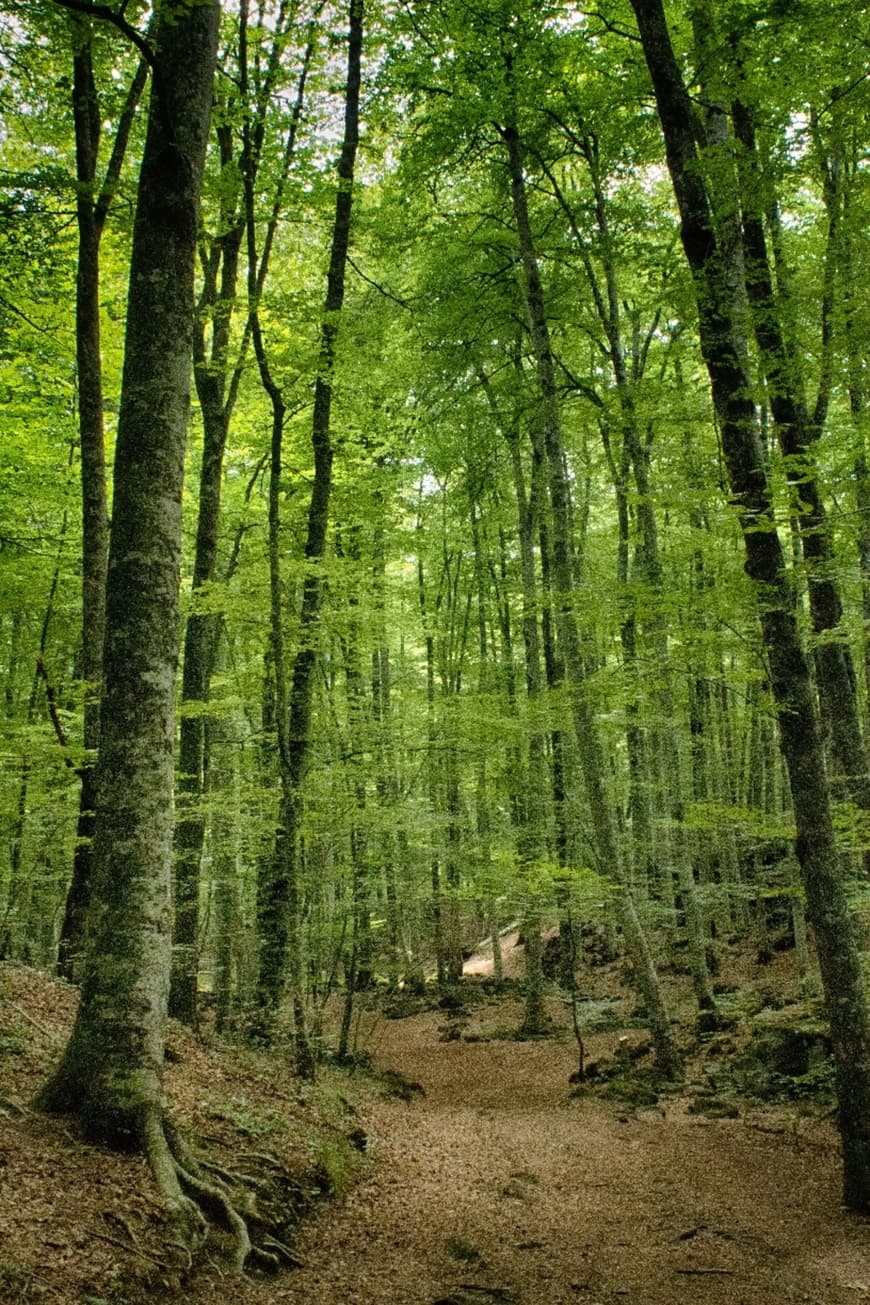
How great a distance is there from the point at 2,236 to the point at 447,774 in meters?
10.7

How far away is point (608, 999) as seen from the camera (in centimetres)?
1669

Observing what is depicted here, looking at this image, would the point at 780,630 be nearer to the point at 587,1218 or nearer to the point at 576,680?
the point at 576,680

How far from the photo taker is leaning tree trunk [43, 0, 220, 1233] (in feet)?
14.6

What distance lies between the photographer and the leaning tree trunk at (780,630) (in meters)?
6.17

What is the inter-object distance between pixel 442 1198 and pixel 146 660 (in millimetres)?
5185

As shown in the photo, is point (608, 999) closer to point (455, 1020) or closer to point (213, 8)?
point (455, 1020)

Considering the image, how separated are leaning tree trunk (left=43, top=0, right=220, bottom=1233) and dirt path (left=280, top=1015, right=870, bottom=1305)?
1.52 m

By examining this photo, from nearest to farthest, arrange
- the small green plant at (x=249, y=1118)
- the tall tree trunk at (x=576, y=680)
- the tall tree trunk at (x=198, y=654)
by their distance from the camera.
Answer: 1. the small green plant at (x=249, y=1118)
2. the tall tree trunk at (x=198, y=654)
3. the tall tree trunk at (x=576, y=680)

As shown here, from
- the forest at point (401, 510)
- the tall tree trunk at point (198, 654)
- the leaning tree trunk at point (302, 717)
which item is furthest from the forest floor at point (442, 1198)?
the tall tree trunk at point (198, 654)

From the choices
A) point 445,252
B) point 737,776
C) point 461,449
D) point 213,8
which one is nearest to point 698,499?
point 213,8

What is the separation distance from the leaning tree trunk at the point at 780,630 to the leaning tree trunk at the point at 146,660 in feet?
12.4

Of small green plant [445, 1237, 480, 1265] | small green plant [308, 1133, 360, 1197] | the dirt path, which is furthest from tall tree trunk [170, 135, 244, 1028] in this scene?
small green plant [445, 1237, 480, 1265]

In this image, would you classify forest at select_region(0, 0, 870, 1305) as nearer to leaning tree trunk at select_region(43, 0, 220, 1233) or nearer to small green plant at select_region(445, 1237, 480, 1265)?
leaning tree trunk at select_region(43, 0, 220, 1233)

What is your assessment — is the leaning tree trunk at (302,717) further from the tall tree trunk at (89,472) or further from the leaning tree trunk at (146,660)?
the leaning tree trunk at (146,660)
